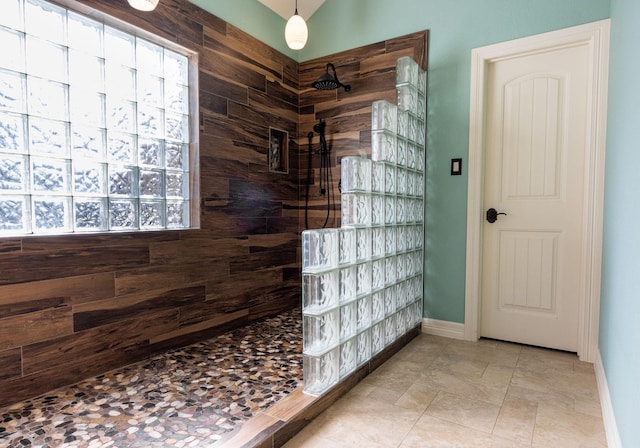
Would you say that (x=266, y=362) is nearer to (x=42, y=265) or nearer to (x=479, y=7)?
(x=42, y=265)

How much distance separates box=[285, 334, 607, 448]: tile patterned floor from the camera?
152 centimetres

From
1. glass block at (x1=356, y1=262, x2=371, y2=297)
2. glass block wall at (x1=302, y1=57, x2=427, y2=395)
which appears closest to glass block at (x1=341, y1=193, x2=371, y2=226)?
glass block wall at (x1=302, y1=57, x2=427, y2=395)

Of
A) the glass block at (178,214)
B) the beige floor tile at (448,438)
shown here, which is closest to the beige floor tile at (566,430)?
the beige floor tile at (448,438)

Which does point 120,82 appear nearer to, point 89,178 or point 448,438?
point 89,178

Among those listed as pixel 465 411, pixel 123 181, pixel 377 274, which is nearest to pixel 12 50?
pixel 123 181

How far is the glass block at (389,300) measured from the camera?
2.28 metres

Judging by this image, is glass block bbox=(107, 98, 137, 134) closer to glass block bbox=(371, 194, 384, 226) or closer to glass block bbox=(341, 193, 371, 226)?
glass block bbox=(341, 193, 371, 226)

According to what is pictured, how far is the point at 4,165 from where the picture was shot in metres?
1.69

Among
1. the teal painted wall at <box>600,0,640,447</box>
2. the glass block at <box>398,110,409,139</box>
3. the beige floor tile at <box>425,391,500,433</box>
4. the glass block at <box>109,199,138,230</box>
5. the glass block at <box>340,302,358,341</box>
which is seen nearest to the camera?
the teal painted wall at <box>600,0,640,447</box>

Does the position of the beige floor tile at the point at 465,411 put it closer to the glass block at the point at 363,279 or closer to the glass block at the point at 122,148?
the glass block at the point at 363,279

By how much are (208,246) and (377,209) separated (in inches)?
48.0

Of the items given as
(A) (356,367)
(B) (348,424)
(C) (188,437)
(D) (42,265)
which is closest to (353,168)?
(A) (356,367)

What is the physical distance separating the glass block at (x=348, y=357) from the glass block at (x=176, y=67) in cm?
200

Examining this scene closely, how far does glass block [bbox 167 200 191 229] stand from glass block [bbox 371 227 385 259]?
127 cm
